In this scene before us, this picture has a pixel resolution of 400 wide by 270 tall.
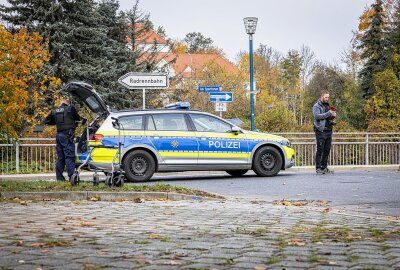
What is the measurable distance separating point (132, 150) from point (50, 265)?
34.1 feet

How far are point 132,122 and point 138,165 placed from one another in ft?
3.36

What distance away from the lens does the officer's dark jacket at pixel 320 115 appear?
57.3ft

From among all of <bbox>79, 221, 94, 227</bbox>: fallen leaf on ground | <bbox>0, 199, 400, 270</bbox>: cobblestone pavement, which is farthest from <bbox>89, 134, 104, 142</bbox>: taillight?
<bbox>79, 221, 94, 227</bbox>: fallen leaf on ground

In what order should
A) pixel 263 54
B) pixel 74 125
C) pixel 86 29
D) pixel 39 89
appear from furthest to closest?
pixel 263 54 < pixel 86 29 < pixel 39 89 < pixel 74 125

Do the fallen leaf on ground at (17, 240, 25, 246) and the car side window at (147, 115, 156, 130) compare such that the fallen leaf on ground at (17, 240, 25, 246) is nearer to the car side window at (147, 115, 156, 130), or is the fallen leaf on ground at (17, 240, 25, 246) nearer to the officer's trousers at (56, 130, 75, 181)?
the officer's trousers at (56, 130, 75, 181)

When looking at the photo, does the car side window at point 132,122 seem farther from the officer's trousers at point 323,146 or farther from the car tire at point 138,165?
the officer's trousers at point 323,146

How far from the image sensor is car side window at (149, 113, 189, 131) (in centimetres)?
1596

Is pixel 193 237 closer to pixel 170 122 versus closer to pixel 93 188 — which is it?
pixel 93 188

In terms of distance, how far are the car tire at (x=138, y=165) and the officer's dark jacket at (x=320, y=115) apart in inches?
181

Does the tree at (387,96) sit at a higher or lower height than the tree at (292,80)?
lower

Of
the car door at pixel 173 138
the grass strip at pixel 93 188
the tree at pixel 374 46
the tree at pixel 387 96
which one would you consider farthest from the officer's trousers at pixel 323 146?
the tree at pixel 374 46

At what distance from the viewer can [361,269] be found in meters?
5.00

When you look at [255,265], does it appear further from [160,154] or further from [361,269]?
[160,154]

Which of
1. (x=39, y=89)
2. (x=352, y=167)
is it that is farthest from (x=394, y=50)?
(x=352, y=167)
